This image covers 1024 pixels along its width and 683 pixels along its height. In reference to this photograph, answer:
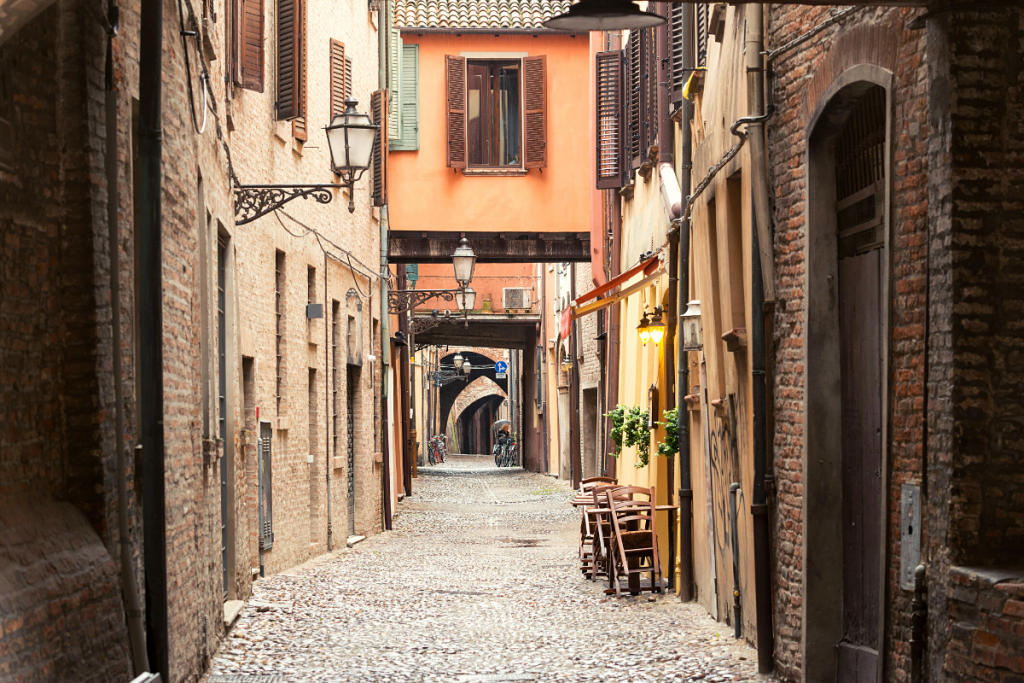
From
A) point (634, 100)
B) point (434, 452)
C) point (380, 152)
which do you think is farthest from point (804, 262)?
point (434, 452)

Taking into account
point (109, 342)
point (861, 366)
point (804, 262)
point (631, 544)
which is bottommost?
point (631, 544)

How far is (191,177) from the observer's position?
8.67 metres

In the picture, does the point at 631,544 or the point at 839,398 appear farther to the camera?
the point at 631,544

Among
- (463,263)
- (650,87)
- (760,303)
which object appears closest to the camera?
(760,303)

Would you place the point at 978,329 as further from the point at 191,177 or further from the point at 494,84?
the point at 494,84

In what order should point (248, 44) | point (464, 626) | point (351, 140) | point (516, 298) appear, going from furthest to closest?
point (516, 298), point (248, 44), point (351, 140), point (464, 626)

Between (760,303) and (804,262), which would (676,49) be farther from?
(804,262)

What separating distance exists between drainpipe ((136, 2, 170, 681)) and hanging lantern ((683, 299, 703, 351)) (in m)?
5.33

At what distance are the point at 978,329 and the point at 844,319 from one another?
2.12m

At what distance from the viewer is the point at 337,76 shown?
1839cm

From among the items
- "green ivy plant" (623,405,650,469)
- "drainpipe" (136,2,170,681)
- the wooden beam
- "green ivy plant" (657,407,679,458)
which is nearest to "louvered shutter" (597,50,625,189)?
"green ivy plant" (623,405,650,469)

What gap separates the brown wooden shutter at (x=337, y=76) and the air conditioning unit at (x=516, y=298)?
22.5 meters

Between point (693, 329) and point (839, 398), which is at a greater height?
point (693, 329)

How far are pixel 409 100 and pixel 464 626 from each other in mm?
15153
